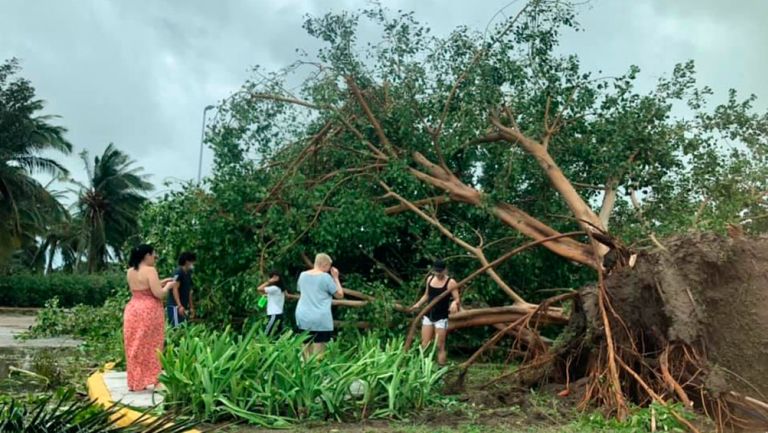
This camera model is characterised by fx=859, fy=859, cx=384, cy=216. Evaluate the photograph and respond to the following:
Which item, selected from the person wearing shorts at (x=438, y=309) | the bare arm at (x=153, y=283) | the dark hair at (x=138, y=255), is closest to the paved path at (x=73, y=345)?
the bare arm at (x=153, y=283)

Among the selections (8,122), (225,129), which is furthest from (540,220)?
(8,122)

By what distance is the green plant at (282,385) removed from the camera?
21.2 ft

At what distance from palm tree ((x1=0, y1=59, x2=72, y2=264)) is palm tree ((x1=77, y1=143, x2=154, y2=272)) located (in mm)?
7415

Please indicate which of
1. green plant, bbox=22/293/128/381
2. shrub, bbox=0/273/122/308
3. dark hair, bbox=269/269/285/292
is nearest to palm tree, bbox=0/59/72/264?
shrub, bbox=0/273/122/308

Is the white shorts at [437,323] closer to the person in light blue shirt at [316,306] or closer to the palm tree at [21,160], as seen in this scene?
the person in light blue shirt at [316,306]

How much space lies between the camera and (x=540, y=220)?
12281 millimetres

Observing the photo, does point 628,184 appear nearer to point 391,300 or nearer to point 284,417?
point 391,300

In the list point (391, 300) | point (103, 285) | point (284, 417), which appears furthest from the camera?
point (103, 285)

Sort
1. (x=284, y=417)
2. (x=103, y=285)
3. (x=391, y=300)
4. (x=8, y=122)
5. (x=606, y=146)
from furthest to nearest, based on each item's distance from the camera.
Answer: (x=103, y=285), (x=8, y=122), (x=606, y=146), (x=391, y=300), (x=284, y=417)

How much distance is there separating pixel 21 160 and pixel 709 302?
35694 millimetres

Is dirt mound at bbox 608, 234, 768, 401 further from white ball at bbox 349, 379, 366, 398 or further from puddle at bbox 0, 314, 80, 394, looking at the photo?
puddle at bbox 0, 314, 80, 394

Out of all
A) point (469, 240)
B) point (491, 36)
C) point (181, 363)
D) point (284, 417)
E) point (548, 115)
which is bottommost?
point (284, 417)

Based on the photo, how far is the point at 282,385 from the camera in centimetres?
661

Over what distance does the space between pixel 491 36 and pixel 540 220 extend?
8.82 ft
